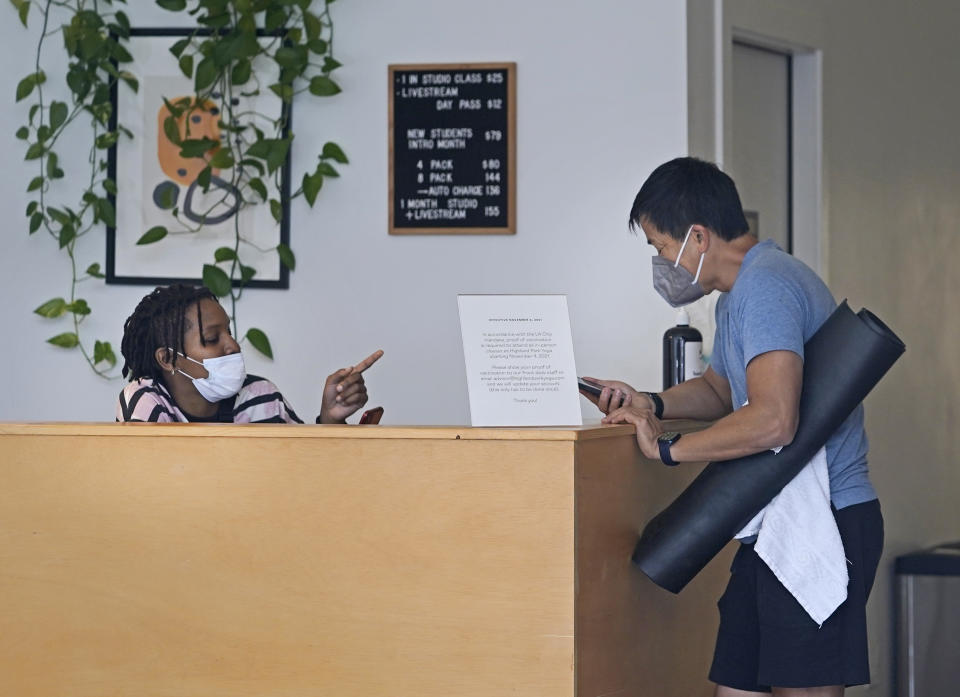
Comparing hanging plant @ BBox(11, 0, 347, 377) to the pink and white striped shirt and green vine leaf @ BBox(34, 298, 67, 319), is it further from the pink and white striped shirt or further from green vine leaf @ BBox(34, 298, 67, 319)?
the pink and white striped shirt

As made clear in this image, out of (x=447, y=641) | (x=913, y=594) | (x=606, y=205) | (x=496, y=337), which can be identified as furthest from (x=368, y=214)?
(x=913, y=594)

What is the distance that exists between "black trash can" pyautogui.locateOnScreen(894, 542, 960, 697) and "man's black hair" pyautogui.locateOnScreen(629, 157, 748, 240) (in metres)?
2.15

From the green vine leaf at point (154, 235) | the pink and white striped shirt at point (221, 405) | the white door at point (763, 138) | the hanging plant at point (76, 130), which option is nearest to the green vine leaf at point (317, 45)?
the hanging plant at point (76, 130)

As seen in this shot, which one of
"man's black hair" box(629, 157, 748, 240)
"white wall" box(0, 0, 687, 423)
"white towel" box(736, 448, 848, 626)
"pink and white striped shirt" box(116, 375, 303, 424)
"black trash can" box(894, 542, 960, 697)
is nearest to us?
"white towel" box(736, 448, 848, 626)

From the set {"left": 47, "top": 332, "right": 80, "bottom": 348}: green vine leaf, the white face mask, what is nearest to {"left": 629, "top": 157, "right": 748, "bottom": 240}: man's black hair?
the white face mask

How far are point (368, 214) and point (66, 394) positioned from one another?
98 cm

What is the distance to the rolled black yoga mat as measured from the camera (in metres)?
1.77

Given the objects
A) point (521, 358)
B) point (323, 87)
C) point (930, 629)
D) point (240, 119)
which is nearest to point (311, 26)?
point (323, 87)

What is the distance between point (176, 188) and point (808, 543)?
2071 mm

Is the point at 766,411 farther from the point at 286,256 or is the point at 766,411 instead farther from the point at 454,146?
the point at 286,256

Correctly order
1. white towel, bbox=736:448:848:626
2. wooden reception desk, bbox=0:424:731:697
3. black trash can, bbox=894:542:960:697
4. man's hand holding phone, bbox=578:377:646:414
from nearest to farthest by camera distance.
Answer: wooden reception desk, bbox=0:424:731:697, white towel, bbox=736:448:848:626, man's hand holding phone, bbox=578:377:646:414, black trash can, bbox=894:542:960:697

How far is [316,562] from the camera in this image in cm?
174

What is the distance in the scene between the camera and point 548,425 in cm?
176

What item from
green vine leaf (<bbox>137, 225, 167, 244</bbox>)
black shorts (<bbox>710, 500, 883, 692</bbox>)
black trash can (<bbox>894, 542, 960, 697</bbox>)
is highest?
green vine leaf (<bbox>137, 225, 167, 244</bbox>)
